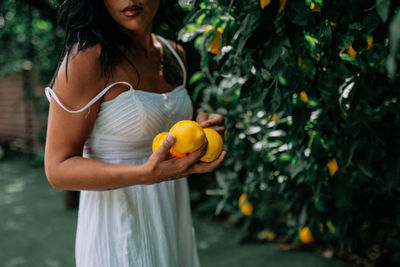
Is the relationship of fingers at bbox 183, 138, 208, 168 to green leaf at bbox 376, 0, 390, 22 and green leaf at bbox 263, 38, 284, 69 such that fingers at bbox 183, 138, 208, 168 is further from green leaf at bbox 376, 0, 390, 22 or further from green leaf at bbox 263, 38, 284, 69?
green leaf at bbox 376, 0, 390, 22

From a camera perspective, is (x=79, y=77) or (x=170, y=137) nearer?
(x=170, y=137)

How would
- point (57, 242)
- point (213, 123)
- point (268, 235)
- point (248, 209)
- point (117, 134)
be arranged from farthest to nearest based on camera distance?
point (57, 242) < point (268, 235) < point (248, 209) < point (213, 123) < point (117, 134)

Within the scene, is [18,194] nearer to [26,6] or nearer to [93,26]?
[26,6]

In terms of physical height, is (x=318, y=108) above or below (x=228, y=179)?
above

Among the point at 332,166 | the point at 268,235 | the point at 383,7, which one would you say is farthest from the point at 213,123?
the point at 268,235

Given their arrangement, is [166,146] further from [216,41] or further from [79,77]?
[216,41]

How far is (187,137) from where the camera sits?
3.23 ft

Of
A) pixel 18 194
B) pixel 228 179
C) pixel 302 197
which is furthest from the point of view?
pixel 18 194

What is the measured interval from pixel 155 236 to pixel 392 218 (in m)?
1.58

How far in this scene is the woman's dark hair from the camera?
114 centimetres

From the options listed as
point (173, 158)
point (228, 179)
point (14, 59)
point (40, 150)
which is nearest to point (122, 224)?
point (173, 158)

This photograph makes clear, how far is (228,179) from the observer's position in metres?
2.04

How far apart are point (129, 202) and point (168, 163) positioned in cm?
36

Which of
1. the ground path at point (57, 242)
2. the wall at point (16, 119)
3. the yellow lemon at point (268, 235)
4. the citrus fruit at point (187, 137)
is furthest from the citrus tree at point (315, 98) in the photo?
the wall at point (16, 119)
